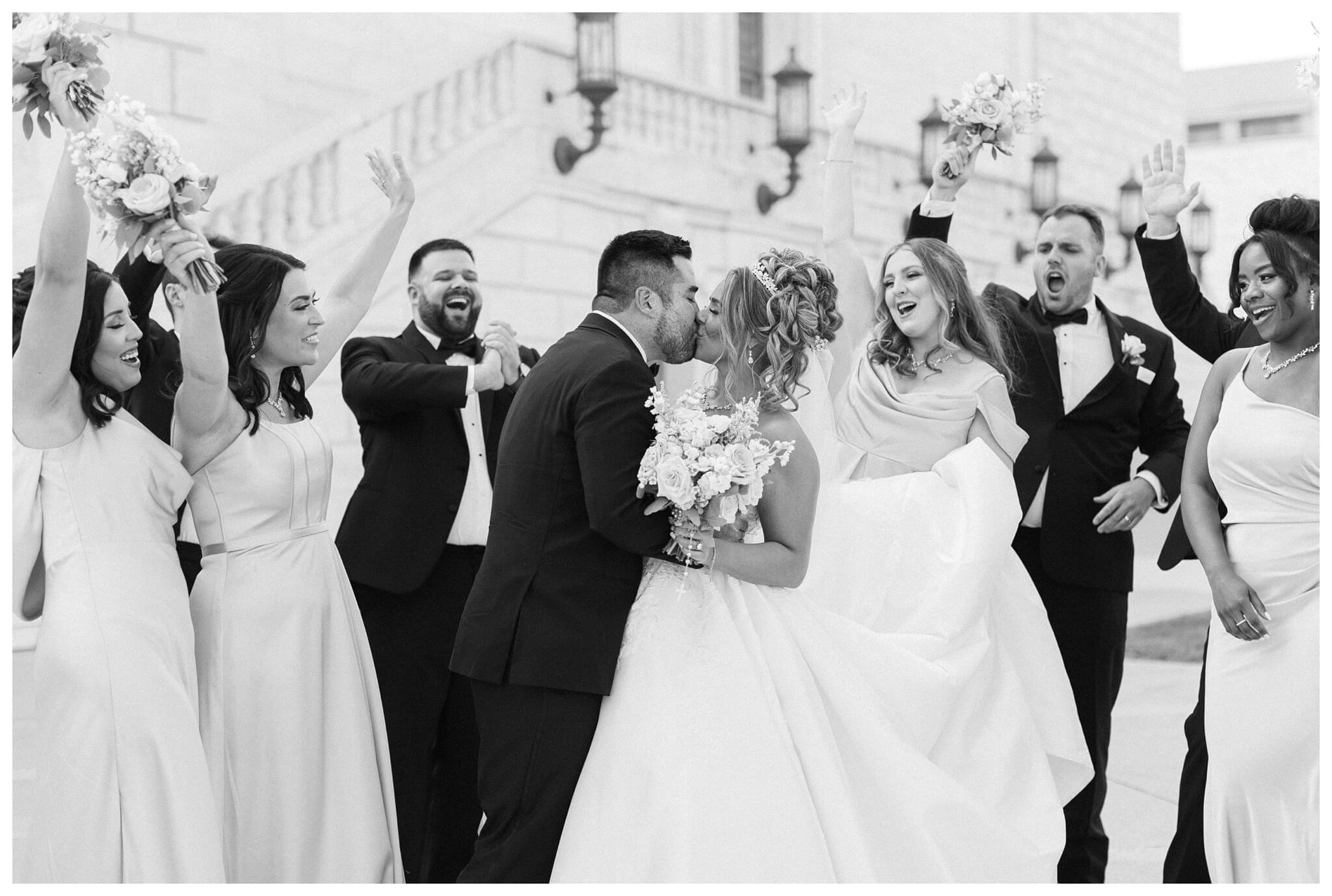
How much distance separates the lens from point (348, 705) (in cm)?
330

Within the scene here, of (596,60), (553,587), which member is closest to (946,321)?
(553,587)

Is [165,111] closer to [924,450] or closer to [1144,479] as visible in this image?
[924,450]

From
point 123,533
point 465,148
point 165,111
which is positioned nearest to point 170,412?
point 123,533

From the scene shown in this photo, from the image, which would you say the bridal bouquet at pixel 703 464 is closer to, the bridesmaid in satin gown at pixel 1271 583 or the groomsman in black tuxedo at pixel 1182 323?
the bridesmaid in satin gown at pixel 1271 583

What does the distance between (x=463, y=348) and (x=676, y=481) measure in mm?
1833

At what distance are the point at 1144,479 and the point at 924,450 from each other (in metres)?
0.87

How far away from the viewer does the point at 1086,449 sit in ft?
14.2

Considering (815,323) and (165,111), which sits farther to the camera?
(165,111)

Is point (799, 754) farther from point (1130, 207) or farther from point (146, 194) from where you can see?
point (1130, 207)

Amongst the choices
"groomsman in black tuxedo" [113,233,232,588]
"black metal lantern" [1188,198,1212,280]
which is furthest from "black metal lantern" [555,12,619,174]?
"black metal lantern" [1188,198,1212,280]

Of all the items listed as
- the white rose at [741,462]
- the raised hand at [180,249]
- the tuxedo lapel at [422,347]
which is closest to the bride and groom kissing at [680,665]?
the white rose at [741,462]

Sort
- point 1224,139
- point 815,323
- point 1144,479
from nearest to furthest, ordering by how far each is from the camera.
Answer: point 815,323, point 1144,479, point 1224,139

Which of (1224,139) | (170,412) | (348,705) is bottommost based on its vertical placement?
(348,705)

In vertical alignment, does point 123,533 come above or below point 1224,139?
below
